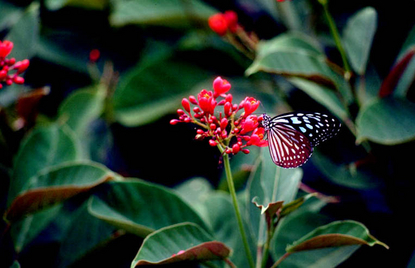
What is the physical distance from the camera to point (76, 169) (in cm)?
152

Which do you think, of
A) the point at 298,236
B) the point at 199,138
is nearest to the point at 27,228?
the point at 199,138

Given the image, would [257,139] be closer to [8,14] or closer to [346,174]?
[346,174]

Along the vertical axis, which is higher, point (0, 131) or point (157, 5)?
point (157, 5)

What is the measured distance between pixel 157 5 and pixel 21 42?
83cm

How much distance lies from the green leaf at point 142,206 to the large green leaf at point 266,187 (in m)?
0.19

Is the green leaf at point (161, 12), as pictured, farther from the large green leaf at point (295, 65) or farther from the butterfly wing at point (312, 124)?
the butterfly wing at point (312, 124)

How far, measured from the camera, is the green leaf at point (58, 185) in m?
1.40

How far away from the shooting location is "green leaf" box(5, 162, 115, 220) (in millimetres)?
1401

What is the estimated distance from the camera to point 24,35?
184 centimetres

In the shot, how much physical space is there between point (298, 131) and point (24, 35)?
1236 mm

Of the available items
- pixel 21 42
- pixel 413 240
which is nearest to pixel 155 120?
pixel 21 42

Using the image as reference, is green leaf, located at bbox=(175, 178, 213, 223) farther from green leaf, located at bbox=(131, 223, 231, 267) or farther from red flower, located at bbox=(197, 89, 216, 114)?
red flower, located at bbox=(197, 89, 216, 114)

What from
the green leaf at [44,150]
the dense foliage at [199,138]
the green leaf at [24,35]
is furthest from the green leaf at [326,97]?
the green leaf at [24,35]

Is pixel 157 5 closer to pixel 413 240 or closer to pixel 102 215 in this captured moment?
pixel 102 215
